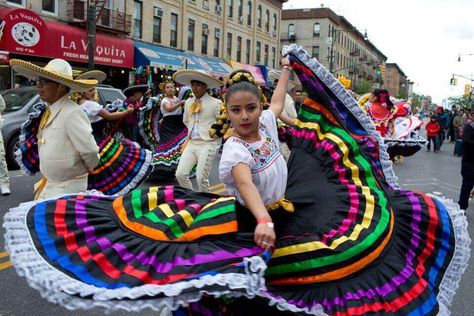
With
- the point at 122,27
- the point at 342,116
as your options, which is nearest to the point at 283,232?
the point at 342,116

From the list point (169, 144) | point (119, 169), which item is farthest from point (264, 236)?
point (169, 144)

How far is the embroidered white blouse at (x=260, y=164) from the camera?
95.9 inches

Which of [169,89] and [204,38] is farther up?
[204,38]

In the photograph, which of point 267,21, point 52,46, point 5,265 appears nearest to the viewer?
point 5,265

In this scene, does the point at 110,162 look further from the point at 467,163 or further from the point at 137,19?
→ the point at 137,19

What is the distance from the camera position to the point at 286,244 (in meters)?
2.48

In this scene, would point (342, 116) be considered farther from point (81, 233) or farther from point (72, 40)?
point (72, 40)

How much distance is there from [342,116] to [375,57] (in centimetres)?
9654

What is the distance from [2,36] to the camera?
1594 centimetres

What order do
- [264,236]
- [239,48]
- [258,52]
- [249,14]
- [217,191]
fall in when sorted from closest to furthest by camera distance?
[264,236]
[217,191]
[239,48]
[249,14]
[258,52]

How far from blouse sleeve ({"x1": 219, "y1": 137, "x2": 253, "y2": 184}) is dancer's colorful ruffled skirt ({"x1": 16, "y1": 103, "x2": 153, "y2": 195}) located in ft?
10.7

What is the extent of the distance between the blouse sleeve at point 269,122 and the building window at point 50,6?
20.0 metres

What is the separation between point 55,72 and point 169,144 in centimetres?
510

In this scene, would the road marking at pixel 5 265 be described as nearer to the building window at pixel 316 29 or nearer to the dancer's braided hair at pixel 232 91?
the dancer's braided hair at pixel 232 91
